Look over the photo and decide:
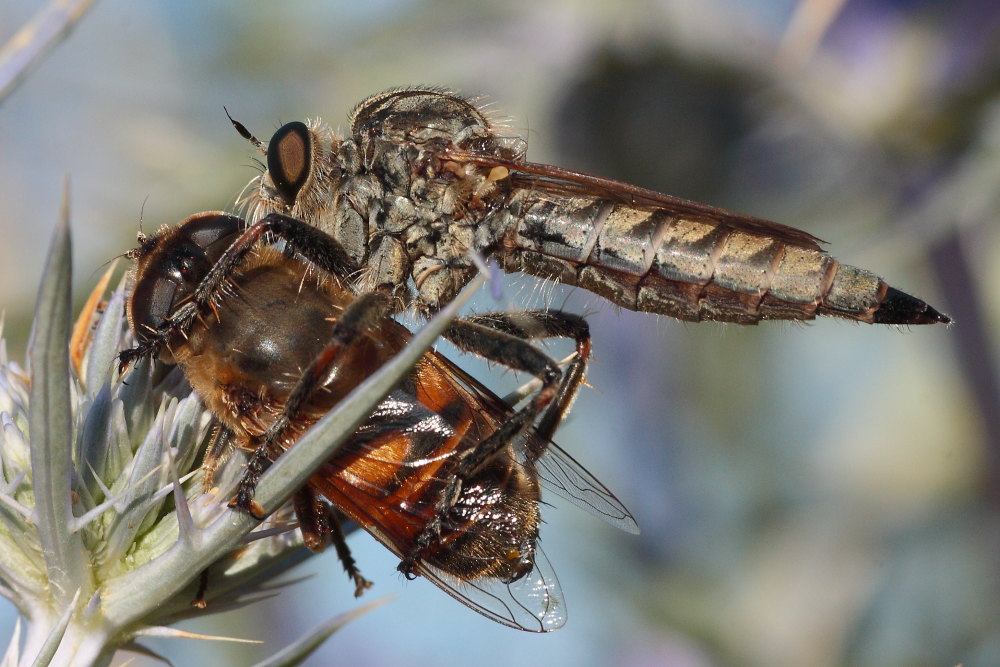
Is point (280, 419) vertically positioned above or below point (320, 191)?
below

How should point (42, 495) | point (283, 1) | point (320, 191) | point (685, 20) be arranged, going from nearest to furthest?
point (42, 495) < point (320, 191) < point (685, 20) < point (283, 1)

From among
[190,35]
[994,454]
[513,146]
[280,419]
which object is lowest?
[280,419]

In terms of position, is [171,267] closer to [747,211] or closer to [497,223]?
A: [497,223]

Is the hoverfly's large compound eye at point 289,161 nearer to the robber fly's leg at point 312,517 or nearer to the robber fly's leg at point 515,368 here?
the robber fly's leg at point 515,368

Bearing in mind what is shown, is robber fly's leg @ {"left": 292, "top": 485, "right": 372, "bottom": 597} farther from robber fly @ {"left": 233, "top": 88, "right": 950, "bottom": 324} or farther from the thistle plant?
robber fly @ {"left": 233, "top": 88, "right": 950, "bottom": 324}

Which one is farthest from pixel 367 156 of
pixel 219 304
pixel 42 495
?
pixel 42 495

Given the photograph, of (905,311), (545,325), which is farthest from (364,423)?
(905,311)

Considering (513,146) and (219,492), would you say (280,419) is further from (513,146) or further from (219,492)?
(513,146)

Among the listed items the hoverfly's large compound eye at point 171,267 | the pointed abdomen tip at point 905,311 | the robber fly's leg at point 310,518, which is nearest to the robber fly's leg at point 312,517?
the robber fly's leg at point 310,518
